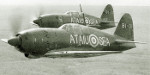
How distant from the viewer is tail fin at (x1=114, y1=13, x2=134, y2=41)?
2220cm

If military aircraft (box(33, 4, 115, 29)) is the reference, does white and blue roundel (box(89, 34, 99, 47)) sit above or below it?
below

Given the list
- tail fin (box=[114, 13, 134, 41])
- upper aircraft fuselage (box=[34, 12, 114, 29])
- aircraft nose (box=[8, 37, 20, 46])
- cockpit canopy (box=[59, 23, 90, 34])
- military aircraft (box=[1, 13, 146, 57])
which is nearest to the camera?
aircraft nose (box=[8, 37, 20, 46])

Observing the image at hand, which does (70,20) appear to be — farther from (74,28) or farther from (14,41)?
(14,41)

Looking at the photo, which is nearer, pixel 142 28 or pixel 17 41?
pixel 17 41

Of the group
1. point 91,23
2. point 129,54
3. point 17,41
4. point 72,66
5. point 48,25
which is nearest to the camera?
point 17,41

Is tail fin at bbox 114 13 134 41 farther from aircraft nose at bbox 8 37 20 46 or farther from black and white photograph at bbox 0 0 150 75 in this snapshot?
aircraft nose at bbox 8 37 20 46

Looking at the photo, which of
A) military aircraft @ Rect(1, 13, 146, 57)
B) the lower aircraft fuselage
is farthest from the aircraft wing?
the lower aircraft fuselage

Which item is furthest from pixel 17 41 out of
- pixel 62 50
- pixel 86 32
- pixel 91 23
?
pixel 91 23

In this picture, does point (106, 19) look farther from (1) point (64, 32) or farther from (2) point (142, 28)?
(2) point (142, 28)

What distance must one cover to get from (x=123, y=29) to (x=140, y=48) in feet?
134

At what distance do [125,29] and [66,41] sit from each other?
734 centimetres

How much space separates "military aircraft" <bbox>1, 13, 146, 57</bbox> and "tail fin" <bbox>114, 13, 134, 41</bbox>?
2.38 ft

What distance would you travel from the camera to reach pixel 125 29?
22.5m

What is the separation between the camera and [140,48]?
6191cm
